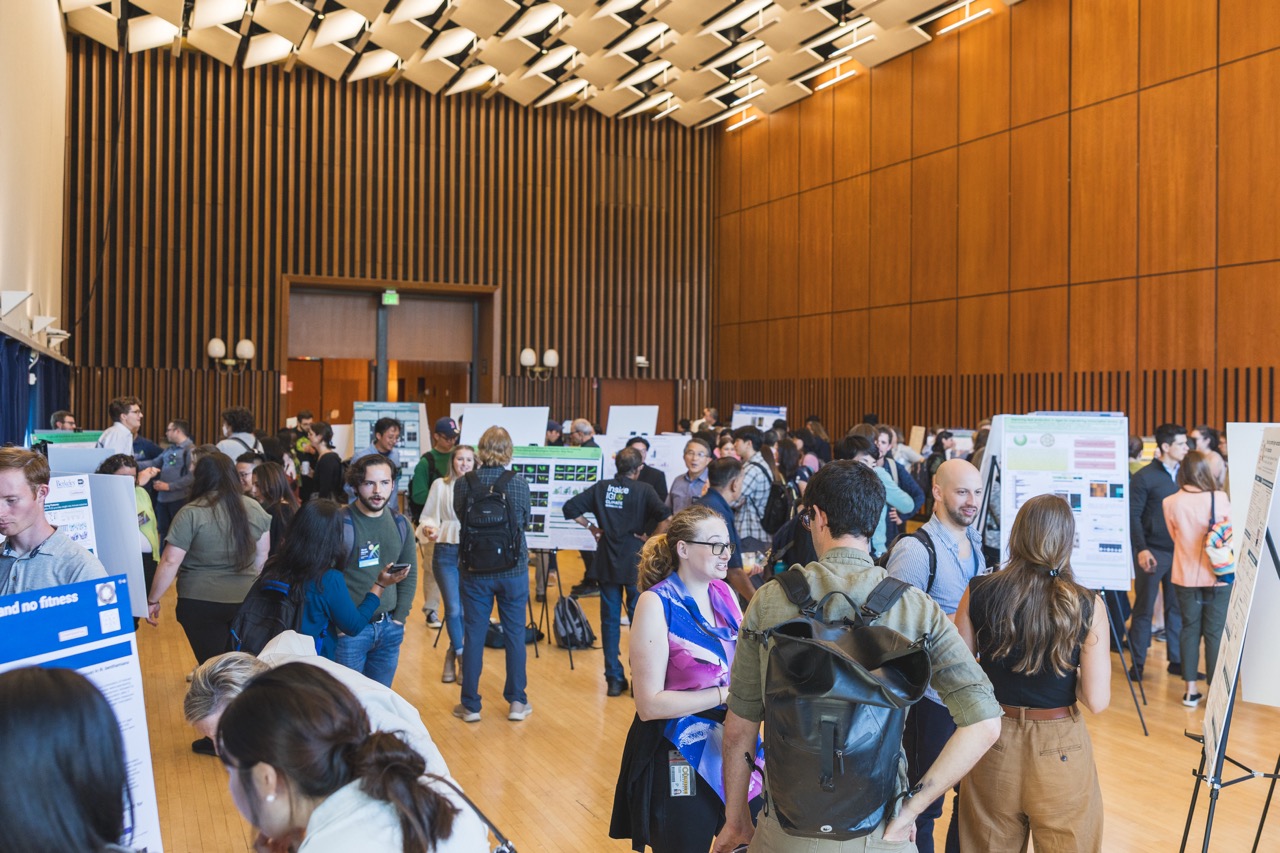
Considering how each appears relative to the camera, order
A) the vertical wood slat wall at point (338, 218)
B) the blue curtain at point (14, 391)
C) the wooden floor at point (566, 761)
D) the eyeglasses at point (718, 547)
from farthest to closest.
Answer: the vertical wood slat wall at point (338, 218) → the blue curtain at point (14, 391) → the wooden floor at point (566, 761) → the eyeglasses at point (718, 547)

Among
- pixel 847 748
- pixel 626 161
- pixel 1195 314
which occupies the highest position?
pixel 626 161

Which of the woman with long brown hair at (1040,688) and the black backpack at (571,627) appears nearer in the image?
the woman with long brown hair at (1040,688)

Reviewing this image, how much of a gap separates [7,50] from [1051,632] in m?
8.72

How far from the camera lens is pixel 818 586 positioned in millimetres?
2170

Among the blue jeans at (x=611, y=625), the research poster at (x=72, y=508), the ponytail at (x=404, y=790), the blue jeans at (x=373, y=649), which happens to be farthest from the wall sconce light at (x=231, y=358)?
the ponytail at (x=404, y=790)

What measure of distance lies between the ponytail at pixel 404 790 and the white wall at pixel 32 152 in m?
7.93

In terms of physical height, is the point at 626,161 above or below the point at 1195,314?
above

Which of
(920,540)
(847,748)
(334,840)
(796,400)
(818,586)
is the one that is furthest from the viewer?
(796,400)

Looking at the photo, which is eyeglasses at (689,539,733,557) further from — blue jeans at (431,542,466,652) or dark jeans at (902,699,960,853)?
blue jeans at (431,542,466,652)

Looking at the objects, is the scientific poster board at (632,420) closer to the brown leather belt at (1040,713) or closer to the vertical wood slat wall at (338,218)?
the vertical wood slat wall at (338,218)

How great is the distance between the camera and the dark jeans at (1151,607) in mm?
6352

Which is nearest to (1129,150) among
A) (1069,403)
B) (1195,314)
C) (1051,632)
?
(1195,314)

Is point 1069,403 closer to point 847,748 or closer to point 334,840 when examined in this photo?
point 847,748

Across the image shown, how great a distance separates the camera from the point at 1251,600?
8.91 ft
